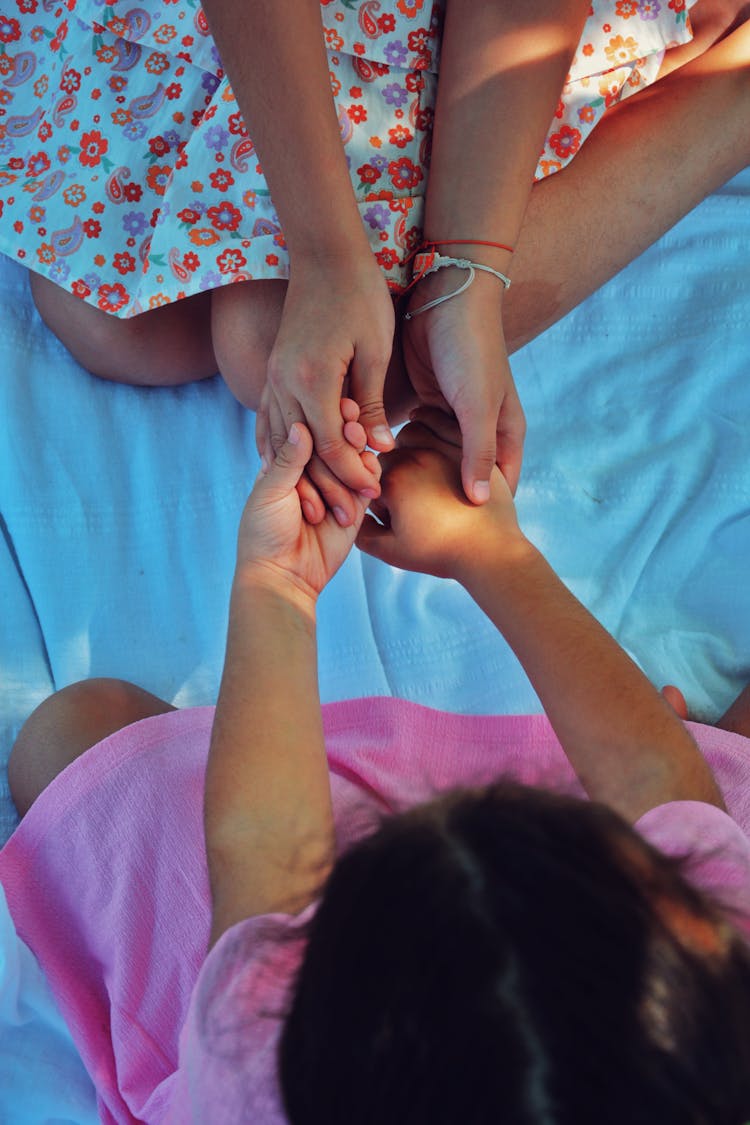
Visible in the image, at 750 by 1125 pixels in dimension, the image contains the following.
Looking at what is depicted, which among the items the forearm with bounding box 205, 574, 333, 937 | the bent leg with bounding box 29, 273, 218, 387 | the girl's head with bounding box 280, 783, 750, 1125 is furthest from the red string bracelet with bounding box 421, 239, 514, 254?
the girl's head with bounding box 280, 783, 750, 1125

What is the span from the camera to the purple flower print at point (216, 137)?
1.09m

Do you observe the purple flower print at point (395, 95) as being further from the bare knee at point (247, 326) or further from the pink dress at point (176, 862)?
the pink dress at point (176, 862)

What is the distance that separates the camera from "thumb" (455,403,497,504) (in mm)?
940

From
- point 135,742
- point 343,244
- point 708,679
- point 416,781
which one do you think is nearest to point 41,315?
point 343,244

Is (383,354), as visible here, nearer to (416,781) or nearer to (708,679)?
(416,781)

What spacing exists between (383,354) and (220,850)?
0.46 meters

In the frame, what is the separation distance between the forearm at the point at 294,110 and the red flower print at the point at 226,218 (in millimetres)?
123

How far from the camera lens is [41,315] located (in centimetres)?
129

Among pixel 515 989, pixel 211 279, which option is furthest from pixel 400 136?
pixel 515 989

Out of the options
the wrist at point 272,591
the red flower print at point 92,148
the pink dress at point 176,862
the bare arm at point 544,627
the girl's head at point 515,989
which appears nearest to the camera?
the girl's head at point 515,989

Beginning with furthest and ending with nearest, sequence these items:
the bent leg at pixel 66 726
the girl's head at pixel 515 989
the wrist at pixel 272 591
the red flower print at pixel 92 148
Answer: the red flower print at pixel 92 148 < the bent leg at pixel 66 726 < the wrist at pixel 272 591 < the girl's head at pixel 515 989

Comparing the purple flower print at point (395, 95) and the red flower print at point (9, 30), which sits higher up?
the red flower print at point (9, 30)

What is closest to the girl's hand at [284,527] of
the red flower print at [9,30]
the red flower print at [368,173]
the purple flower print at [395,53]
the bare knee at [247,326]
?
the bare knee at [247,326]

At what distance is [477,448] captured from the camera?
944 millimetres
